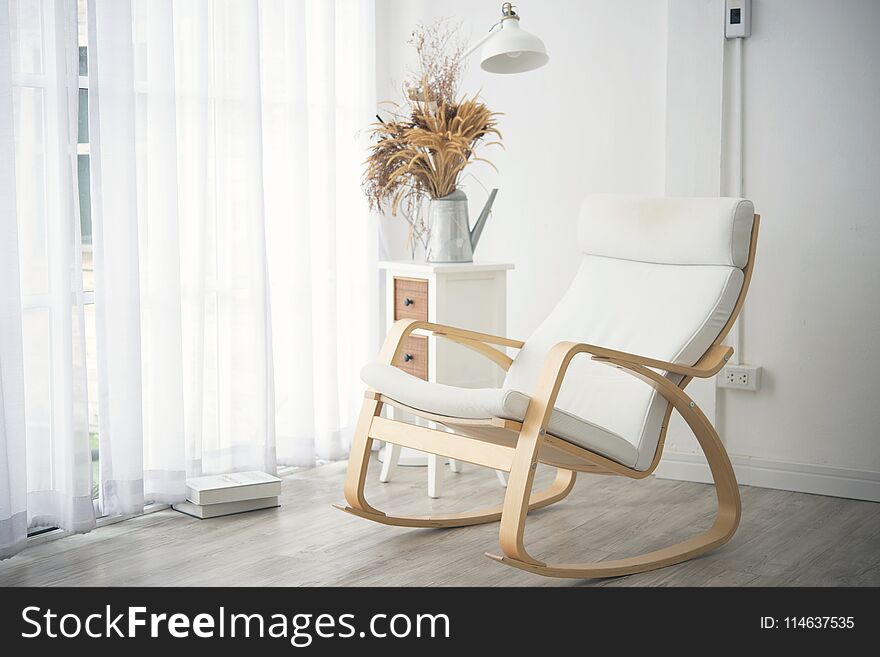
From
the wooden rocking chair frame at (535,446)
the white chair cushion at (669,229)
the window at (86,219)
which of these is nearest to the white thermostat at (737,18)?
the white chair cushion at (669,229)

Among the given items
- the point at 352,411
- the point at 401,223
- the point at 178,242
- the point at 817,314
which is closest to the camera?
the point at 178,242

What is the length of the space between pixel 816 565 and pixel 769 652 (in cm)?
54

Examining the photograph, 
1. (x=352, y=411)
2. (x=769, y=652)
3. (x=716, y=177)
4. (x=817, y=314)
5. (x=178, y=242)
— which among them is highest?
(x=716, y=177)

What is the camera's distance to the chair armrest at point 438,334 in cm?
289

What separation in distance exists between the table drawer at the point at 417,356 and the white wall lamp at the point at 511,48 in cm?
100

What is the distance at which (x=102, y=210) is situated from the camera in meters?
2.87

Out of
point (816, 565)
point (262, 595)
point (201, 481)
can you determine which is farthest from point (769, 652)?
point (201, 481)

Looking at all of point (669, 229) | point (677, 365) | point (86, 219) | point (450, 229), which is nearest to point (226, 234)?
point (86, 219)

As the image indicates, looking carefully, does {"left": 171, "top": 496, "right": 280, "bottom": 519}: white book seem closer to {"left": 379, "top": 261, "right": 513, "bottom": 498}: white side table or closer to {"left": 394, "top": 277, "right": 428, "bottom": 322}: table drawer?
{"left": 379, "top": 261, "right": 513, "bottom": 498}: white side table

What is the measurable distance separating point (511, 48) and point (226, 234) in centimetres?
115

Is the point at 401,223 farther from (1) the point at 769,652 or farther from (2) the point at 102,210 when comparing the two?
(1) the point at 769,652

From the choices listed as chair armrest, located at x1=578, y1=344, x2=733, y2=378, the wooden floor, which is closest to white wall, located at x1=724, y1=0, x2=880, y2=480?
the wooden floor

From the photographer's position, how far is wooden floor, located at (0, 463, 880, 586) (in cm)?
249

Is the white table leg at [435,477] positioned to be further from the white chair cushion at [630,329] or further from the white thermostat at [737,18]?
the white thermostat at [737,18]
